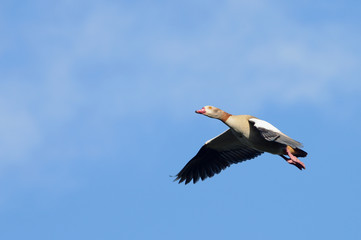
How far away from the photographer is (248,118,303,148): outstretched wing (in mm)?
14461

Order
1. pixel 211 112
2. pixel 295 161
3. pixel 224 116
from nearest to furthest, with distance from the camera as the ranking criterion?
1. pixel 295 161
2. pixel 224 116
3. pixel 211 112

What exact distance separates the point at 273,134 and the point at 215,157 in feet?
12.1

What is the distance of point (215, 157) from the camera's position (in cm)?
1816

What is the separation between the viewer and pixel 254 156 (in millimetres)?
17781

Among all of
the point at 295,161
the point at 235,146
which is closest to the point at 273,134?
the point at 295,161

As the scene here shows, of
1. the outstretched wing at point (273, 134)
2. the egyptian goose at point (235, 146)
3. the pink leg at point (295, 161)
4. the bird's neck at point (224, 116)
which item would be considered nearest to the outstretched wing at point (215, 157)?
the egyptian goose at point (235, 146)

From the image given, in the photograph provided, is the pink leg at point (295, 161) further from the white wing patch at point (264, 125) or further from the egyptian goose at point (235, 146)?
the white wing patch at point (264, 125)

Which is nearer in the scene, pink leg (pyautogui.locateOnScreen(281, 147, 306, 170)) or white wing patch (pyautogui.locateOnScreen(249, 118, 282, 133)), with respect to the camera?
white wing patch (pyautogui.locateOnScreen(249, 118, 282, 133))

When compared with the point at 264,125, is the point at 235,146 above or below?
above

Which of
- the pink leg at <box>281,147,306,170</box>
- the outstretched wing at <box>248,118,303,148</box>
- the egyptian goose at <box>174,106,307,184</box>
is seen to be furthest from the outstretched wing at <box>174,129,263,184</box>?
the outstretched wing at <box>248,118,303,148</box>

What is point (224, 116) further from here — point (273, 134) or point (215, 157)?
point (215, 157)

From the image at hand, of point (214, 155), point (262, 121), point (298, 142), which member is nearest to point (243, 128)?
point (262, 121)

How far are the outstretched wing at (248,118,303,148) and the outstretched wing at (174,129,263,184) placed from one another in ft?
7.60

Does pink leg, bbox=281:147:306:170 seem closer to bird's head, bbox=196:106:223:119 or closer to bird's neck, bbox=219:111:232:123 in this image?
bird's neck, bbox=219:111:232:123
